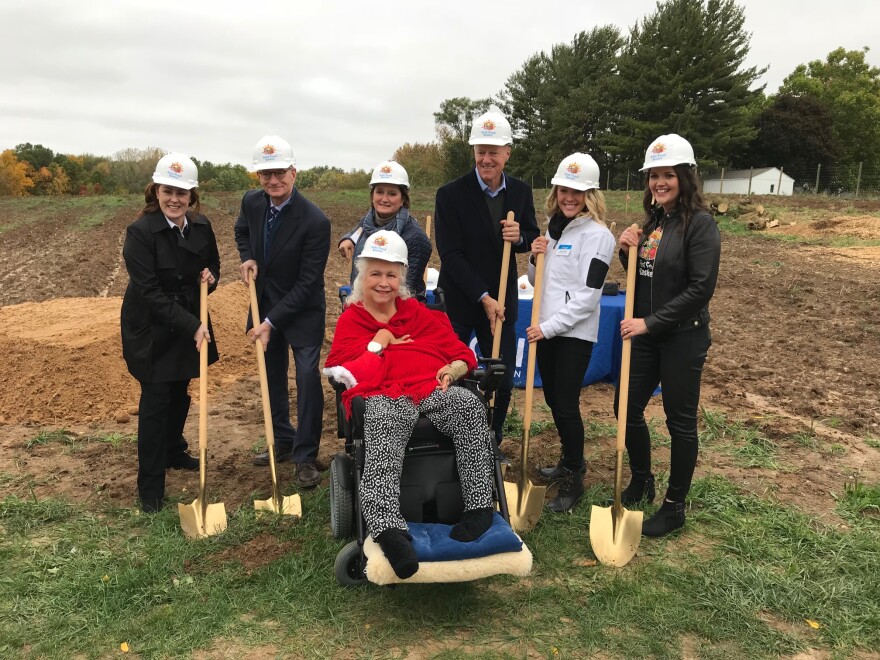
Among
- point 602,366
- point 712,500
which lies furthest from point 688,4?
point 712,500

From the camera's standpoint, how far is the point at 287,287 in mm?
4332

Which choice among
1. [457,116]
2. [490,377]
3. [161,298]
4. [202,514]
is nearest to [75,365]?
[161,298]

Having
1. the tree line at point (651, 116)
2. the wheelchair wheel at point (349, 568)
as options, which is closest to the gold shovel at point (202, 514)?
the wheelchair wheel at point (349, 568)

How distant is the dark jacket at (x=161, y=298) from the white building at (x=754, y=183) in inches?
1408

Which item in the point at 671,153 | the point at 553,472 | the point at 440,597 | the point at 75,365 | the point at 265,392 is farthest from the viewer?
the point at 75,365

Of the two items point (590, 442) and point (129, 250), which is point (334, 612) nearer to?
point (129, 250)

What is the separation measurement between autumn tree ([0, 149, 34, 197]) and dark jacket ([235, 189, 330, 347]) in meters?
44.9

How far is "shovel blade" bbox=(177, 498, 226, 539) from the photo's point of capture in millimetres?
3605

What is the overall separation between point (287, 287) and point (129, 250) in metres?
0.98

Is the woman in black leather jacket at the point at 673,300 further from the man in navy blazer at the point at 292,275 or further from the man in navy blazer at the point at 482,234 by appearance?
the man in navy blazer at the point at 292,275

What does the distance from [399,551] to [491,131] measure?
2.50 meters

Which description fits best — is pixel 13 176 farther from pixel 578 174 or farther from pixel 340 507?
pixel 578 174

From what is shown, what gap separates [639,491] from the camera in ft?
13.2

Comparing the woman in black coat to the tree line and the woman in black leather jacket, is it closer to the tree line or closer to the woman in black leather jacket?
the woman in black leather jacket
